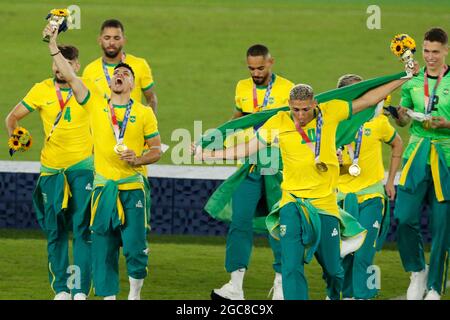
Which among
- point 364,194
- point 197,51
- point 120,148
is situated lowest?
point 364,194

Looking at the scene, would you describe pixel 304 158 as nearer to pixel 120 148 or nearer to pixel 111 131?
pixel 120 148

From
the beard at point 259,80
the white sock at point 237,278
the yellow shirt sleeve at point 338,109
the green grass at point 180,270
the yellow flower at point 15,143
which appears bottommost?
the green grass at point 180,270

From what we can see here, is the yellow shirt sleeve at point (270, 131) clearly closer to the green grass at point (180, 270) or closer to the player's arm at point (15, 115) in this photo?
the green grass at point (180, 270)

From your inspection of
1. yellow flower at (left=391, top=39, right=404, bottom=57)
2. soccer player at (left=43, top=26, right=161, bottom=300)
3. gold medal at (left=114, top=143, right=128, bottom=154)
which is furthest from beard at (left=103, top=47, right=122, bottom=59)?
yellow flower at (left=391, top=39, right=404, bottom=57)

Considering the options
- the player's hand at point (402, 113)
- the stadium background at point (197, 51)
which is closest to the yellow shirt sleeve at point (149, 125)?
the player's hand at point (402, 113)

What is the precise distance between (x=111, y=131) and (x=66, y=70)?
2.04 ft

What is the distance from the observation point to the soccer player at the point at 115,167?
14.7 metres

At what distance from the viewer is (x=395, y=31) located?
103ft

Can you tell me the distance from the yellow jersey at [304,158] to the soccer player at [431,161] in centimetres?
179

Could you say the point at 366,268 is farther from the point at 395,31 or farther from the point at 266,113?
the point at 395,31

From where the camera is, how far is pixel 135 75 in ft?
53.8

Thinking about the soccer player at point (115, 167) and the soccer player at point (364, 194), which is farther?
the soccer player at point (364, 194)

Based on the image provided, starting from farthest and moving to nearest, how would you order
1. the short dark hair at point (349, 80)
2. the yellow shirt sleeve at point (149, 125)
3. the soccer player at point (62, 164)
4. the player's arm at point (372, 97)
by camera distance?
the soccer player at point (62, 164)
the short dark hair at point (349, 80)
the yellow shirt sleeve at point (149, 125)
the player's arm at point (372, 97)

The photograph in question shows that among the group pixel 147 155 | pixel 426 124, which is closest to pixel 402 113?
pixel 426 124
